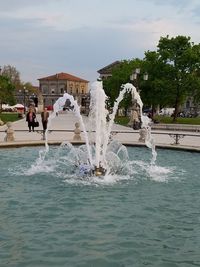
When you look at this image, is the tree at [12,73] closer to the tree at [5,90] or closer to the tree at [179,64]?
the tree at [5,90]

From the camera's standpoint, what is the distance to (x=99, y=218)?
9477 mm

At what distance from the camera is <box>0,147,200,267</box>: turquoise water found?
7375 mm

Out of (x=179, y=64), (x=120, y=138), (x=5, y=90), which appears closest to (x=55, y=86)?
(x=5, y=90)

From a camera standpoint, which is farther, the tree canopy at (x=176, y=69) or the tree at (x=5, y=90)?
the tree at (x=5, y=90)

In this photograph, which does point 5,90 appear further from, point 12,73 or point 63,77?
point 63,77

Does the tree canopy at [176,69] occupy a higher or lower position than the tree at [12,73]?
lower

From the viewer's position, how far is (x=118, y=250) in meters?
7.63

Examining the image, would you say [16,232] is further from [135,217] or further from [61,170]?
[61,170]

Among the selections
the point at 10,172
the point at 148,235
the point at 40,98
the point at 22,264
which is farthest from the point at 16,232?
the point at 40,98

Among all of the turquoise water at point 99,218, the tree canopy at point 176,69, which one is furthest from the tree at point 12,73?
the turquoise water at point 99,218

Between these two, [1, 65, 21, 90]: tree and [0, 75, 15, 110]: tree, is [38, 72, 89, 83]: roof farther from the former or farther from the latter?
[0, 75, 15, 110]: tree

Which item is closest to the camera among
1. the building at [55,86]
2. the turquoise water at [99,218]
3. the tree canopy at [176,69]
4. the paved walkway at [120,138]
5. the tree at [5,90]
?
the turquoise water at [99,218]

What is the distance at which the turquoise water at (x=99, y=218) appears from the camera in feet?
24.2

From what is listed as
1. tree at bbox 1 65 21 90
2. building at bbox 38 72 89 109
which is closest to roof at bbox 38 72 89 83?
building at bbox 38 72 89 109
